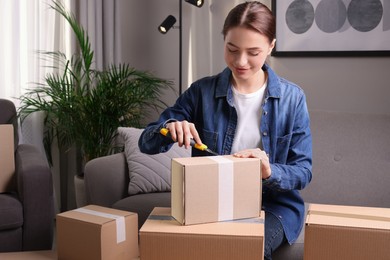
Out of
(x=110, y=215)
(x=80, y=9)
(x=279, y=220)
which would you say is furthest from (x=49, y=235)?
(x=80, y=9)

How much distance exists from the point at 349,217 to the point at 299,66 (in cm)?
187

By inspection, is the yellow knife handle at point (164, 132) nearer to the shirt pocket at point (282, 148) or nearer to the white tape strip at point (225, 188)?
the white tape strip at point (225, 188)

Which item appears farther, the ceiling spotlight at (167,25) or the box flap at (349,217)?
the ceiling spotlight at (167,25)

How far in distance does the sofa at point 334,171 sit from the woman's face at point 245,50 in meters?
0.90

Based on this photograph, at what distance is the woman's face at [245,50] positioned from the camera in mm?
1643

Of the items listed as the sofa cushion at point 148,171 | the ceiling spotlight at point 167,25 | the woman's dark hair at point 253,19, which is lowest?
the sofa cushion at point 148,171

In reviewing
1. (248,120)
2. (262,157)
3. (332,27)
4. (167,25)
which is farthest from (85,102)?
(262,157)

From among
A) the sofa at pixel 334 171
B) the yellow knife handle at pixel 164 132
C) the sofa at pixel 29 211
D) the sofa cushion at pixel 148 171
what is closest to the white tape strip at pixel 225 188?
the yellow knife handle at pixel 164 132

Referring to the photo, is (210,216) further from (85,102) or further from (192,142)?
(85,102)

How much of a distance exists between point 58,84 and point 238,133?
5.65 feet

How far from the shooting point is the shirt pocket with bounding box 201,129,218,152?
1789mm

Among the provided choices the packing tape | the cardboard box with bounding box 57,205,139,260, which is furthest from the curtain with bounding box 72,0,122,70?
the packing tape

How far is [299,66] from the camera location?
3.22m

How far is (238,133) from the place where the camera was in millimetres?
1768
